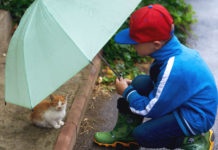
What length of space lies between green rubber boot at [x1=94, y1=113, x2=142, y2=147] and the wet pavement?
87 millimetres

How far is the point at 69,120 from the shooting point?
3789 millimetres

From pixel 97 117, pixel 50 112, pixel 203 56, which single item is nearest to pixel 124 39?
pixel 50 112

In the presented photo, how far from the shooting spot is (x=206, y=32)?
20.5ft

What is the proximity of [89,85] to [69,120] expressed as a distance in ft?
2.28

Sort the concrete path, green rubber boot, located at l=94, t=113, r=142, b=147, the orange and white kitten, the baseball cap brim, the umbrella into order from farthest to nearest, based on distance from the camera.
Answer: the concrete path
green rubber boot, located at l=94, t=113, r=142, b=147
the orange and white kitten
the baseball cap brim
the umbrella

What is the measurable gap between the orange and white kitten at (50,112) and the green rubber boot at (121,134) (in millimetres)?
421

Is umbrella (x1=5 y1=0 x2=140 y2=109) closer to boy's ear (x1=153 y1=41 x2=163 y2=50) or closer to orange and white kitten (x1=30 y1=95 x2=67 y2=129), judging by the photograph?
boy's ear (x1=153 y1=41 x2=163 y2=50)

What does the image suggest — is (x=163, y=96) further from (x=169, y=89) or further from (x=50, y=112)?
(x=50, y=112)

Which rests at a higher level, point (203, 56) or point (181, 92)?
point (181, 92)

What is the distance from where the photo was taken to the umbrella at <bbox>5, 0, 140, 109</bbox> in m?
2.67

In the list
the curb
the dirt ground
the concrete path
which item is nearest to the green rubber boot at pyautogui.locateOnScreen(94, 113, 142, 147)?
the dirt ground

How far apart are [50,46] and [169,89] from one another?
0.86m

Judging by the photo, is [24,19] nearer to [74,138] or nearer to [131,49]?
[74,138]

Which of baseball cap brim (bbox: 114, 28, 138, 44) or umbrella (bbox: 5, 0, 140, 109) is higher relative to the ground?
umbrella (bbox: 5, 0, 140, 109)
